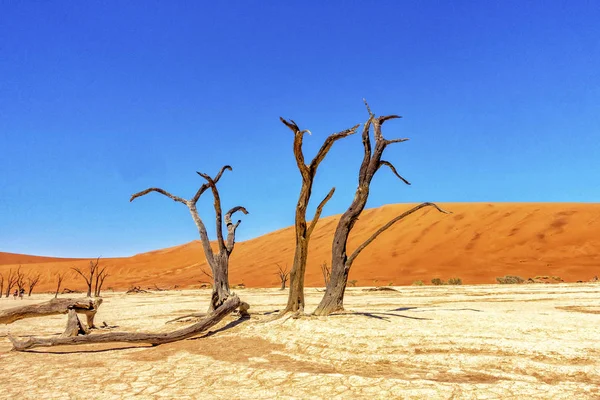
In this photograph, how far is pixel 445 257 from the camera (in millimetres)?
39781

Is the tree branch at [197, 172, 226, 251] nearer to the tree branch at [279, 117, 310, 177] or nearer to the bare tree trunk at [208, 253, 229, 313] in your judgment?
the bare tree trunk at [208, 253, 229, 313]

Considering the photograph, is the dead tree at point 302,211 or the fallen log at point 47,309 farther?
the dead tree at point 302,211

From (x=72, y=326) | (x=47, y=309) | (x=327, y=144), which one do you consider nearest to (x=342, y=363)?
(x=327, y=144)

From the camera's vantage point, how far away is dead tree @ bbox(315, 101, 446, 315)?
32.3ft

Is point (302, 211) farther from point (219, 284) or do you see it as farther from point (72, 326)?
point (72, 326)

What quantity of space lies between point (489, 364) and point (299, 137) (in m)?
5.47

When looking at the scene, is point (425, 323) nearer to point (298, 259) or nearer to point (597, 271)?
point (298, 259)

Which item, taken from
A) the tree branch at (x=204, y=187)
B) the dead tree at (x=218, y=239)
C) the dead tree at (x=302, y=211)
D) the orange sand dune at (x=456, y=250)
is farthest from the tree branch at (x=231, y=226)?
the orange sand dune at (x=456, y=250)

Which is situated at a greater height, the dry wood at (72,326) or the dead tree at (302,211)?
the dead tree at (302,211)

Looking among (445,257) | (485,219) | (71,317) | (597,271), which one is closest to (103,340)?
(71,317)

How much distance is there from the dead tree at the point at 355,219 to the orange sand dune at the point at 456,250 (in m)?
23.4

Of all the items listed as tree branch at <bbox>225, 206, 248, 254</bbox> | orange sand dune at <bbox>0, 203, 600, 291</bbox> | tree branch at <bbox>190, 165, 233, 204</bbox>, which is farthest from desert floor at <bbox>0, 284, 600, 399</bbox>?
orange sand dune at <bbox>0, 203, 600, 291</bbox>

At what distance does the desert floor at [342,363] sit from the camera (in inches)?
187

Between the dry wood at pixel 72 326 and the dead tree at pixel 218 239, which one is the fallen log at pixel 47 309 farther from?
the dead tree at pixel 218 239
